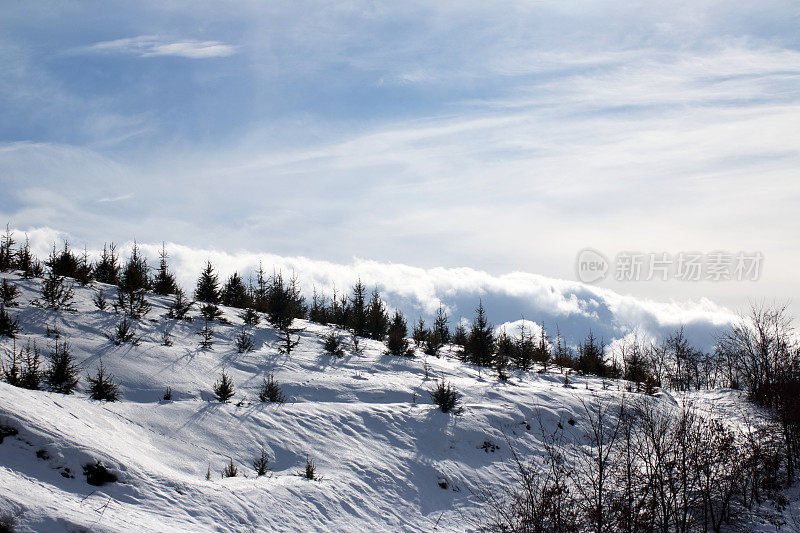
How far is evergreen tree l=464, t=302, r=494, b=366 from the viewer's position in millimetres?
21422

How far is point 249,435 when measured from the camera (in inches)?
391

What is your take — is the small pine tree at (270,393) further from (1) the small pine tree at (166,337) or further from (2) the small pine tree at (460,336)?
(2) the small pine tree at (460,336)

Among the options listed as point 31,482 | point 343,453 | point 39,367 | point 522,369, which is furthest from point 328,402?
point 522,369

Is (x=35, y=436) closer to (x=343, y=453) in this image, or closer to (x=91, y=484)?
(x=91, y=484)

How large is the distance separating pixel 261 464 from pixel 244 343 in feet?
23.4

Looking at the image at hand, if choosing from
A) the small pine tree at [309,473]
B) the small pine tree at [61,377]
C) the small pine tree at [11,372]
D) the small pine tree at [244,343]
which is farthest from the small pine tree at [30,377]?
the small pine tree at [244,343]

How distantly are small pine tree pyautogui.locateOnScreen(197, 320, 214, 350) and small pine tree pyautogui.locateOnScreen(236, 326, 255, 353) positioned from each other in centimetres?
89

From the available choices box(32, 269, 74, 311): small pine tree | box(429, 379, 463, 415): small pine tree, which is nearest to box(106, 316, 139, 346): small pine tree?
box(32, 269, 74, 311): small pine tree

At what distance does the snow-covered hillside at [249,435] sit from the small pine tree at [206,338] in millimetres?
259

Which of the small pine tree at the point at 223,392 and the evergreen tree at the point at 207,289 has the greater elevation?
the evergreen tree at the point at 207,289

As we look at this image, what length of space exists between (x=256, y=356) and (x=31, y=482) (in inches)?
367

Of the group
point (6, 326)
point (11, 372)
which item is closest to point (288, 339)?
point (6, 326)

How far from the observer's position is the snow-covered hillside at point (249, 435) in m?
6.11

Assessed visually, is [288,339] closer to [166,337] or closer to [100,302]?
[166,337]
